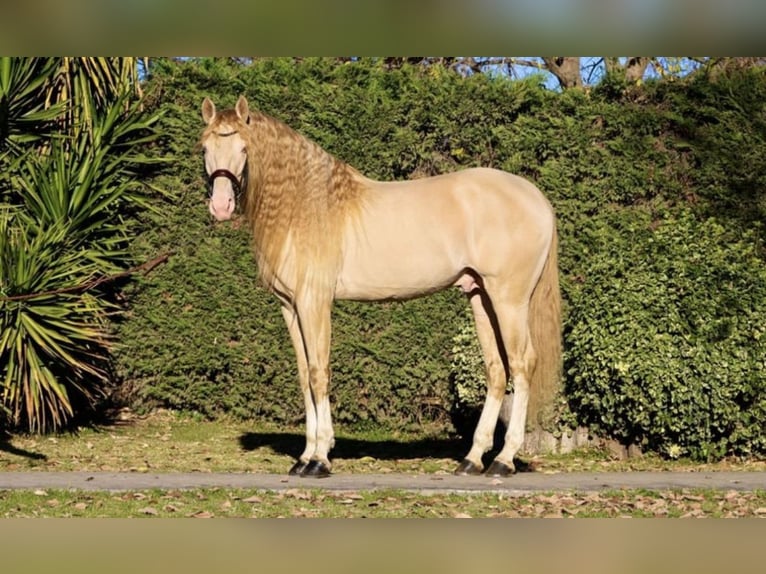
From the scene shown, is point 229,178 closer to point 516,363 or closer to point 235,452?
point 516,363

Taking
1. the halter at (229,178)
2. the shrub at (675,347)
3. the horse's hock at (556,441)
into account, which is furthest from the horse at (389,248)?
the horse's hock at (556,441)

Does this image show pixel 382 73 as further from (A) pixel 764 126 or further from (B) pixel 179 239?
(A) pixel 764 126

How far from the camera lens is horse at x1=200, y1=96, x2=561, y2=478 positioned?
816cm

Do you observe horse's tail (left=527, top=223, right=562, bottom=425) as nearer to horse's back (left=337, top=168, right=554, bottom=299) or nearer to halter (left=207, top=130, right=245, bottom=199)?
horse's back (left=337, top=168, right=554, bottom=299)

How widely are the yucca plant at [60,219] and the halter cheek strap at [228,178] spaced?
2.37 m

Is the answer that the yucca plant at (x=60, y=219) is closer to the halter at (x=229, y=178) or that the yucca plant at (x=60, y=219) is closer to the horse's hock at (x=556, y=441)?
the halter at (x=229, y=178)

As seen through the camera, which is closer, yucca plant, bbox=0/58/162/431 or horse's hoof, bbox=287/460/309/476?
horse's hoof, bbox=287/460/309/476

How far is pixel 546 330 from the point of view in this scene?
8.47m

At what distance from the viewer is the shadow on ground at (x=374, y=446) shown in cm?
1008

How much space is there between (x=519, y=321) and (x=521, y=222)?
0.74 metres

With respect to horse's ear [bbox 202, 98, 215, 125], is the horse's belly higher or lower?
lower

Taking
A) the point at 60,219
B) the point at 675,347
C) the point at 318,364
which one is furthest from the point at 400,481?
the point at 60,219

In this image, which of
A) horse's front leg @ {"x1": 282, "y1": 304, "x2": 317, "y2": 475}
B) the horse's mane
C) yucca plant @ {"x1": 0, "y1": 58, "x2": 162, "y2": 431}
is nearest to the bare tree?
yucca plant @ {"x1": 0, "y1": 58, "x2": 162, "y2": 431}
